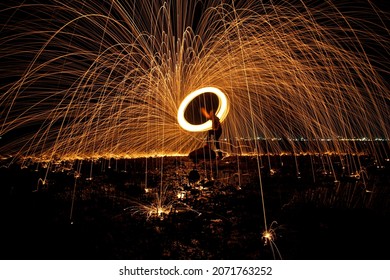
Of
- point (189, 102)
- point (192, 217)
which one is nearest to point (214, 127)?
point (189, 102)

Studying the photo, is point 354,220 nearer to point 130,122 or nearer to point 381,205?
point 381,205

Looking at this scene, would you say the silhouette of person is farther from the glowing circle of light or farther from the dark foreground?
the dark foreground

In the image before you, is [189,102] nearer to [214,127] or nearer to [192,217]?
[214,127]

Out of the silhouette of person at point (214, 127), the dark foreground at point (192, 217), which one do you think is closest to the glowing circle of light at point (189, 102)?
the silhouette of person at point (214, 127)

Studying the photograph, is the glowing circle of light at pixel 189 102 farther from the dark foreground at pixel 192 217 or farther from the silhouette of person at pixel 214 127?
the dark foreground at pixel 192 217

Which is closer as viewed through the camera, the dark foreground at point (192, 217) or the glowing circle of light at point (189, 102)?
the dark foreground at point (192, 217)

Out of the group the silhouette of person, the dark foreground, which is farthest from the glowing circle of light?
the dark foreground
